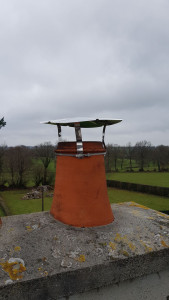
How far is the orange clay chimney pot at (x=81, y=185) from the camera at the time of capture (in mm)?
3562

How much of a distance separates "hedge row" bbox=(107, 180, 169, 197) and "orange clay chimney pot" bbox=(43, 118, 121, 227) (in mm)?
19703

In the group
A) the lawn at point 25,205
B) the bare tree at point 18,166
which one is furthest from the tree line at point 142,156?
the lawn at point 25,205

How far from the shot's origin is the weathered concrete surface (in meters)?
2.40

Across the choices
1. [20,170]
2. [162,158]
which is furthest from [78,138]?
[162,158]

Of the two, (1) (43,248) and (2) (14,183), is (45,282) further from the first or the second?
(2) (14,183)

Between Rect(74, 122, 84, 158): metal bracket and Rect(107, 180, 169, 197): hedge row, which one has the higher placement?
Rect(74, 122, 84, 158): metal bracket

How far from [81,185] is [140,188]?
22604 mm

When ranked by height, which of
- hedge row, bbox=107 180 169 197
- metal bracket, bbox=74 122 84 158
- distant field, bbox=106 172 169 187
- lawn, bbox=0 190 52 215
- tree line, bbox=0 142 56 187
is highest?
metal bracket, bbox=74 122 84 158

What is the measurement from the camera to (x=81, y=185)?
11.9 ft

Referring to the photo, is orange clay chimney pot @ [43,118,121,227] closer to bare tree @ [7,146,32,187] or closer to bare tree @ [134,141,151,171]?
bare tree @ [7,146,32,187]

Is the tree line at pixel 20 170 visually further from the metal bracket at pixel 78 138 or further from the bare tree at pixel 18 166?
the metal bracket at pixel 78 138

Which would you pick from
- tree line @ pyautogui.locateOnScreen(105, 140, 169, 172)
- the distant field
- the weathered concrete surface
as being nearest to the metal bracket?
the weathered concrete surface

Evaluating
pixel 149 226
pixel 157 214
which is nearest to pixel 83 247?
pixel 149 226

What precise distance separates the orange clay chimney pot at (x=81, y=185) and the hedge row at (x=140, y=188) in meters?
19.7
